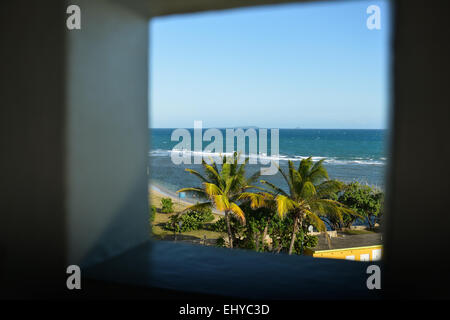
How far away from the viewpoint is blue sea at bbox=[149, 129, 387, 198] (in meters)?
26.4

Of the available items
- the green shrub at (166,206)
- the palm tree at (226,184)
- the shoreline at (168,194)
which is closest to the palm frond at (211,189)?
the palm tree at (226,184)

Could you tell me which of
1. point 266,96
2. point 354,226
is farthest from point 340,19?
point 354,226

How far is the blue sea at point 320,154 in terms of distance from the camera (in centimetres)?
2639

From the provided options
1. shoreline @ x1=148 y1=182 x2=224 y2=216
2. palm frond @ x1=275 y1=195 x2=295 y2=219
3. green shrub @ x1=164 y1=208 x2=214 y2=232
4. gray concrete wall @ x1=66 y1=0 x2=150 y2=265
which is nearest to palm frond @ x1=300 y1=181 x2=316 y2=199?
palm frond @ x1=275 y1=195 x2=295 y2=219

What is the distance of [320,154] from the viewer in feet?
105

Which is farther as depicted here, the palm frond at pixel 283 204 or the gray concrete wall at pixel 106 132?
the palm frond at pixel 283 204

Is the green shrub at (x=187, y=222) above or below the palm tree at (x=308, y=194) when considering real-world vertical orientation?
below

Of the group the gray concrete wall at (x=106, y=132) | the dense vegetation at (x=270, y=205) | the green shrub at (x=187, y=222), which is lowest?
the green shrub at (x=187, y=222)

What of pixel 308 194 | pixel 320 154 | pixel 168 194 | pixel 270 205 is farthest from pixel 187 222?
pixel 320 154

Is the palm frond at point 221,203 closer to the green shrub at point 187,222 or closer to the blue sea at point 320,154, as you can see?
the green shrub at point 187,222
